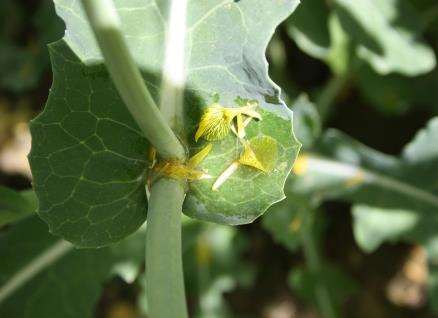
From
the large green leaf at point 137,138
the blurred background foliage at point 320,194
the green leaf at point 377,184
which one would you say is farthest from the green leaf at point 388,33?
the large green leaf at point 137,138

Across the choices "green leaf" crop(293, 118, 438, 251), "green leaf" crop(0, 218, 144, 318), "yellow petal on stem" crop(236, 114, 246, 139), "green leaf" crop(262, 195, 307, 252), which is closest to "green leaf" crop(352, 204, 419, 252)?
"green leaf" crop(293, 118, 438, 251)

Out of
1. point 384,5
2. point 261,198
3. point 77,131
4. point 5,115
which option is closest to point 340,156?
point 384,5

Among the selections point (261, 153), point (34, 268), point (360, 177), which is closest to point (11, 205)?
point (34, 268)

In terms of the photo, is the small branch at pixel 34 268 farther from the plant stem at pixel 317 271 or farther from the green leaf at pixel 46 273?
the plant stem at pixel 317 271

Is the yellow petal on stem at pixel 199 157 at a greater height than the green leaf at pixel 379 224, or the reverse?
the yellow petal on stem at pixel 199 157

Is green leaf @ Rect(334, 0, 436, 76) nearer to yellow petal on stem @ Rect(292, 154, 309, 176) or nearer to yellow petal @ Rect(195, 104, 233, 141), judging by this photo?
yellow petal on stem @ Rect(292, 154, 309, 176)

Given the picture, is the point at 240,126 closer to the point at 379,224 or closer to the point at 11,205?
the point at 11,205

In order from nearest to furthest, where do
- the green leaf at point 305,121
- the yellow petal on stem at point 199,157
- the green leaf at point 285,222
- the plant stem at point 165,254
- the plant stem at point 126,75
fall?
1. the plant stem at point 126,75
2. the plant stem at point 165,254
3. the yellow petal on stem at point 199,157
4. the green leaf at point 305,121
5. the green leaf at point 285,222
